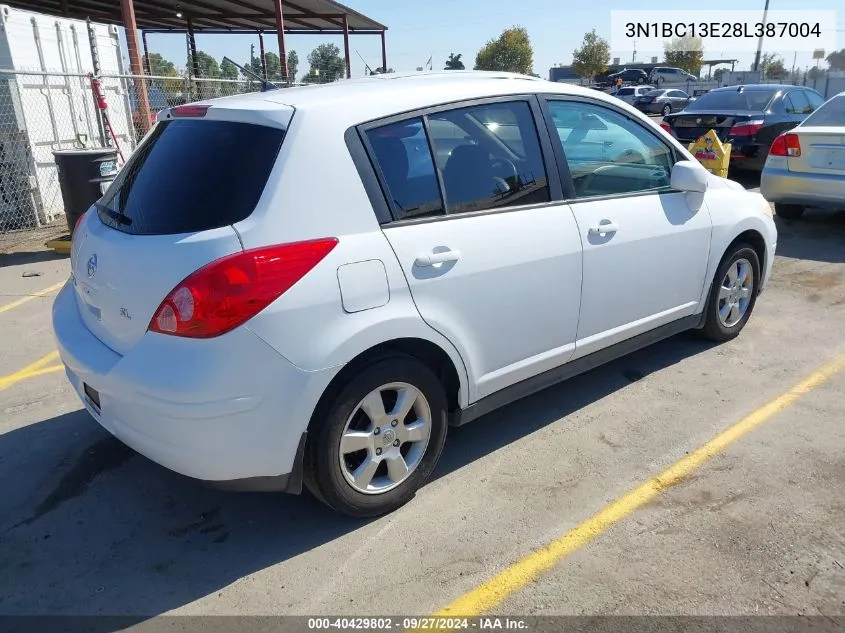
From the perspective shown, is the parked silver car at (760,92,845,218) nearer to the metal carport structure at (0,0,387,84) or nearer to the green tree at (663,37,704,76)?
the metal carport structure at (0,0,387,84)

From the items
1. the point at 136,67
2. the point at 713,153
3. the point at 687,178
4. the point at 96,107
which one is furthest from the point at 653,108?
the point at 687,178

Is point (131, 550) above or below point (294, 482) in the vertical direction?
below

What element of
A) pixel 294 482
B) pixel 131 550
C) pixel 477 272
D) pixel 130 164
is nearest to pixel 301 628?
pixel 294 482

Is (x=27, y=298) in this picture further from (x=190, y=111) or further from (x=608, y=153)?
(x=608, y=153)

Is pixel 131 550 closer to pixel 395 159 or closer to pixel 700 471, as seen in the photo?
pixel 395 159

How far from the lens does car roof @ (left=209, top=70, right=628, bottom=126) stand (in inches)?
107

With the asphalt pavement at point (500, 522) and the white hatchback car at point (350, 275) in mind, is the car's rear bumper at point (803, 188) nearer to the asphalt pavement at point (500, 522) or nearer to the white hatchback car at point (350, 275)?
the asphalt pavement at point (500, 522)

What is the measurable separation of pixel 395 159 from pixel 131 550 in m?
1.97

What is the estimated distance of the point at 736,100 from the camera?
36.8ft

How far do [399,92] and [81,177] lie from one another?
221 inches

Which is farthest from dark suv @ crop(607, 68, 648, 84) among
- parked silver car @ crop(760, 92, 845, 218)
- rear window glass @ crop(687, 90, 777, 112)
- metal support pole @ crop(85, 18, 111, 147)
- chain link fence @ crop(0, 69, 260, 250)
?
chain link fence @ crop(0, 69, 260, 250)

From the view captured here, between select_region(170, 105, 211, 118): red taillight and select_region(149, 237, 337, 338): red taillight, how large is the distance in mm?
889

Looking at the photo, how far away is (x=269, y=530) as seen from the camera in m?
2.89

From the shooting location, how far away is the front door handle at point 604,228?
11.2 feet
